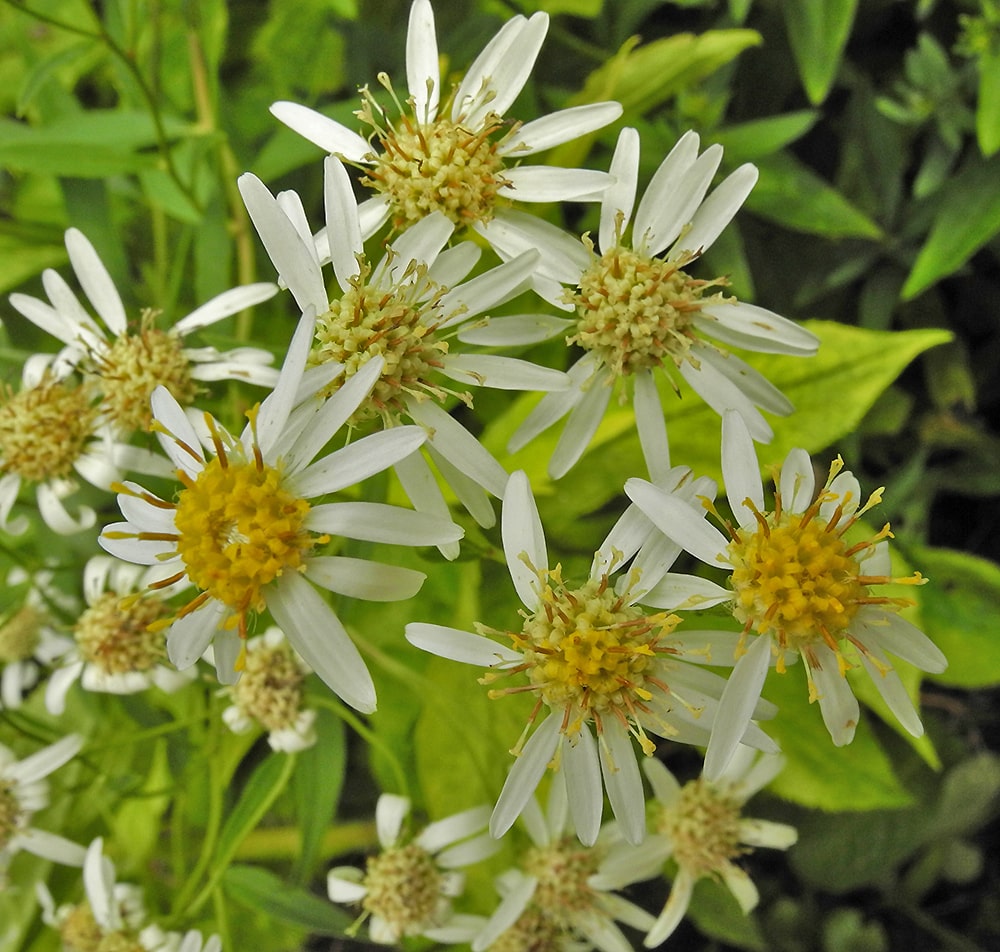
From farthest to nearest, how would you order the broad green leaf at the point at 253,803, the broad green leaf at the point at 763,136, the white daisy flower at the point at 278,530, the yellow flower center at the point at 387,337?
the broad green leaf at the point at 763,136, the broad green leaf at the point at 253,803, the yellow flower center at the point at 387,337, the white daisy flower at the point at 278,530

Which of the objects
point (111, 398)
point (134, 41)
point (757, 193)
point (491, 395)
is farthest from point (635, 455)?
point (134, 41)

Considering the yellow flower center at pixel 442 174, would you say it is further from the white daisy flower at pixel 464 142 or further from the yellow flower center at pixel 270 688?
the yellow flower center at pixel 270 688

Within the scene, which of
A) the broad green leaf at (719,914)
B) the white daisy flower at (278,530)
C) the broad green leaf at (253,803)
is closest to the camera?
the white daisy flower at (278,530)

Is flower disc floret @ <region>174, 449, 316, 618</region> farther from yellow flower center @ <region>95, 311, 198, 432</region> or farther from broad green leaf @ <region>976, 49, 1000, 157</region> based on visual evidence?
broad green leaf @ <region>976, 49, 1000, 157</region>

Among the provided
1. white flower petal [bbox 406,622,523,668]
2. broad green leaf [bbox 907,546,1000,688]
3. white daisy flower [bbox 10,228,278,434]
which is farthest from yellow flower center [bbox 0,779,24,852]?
broad green leaf [bbox 907,546,1000,688]

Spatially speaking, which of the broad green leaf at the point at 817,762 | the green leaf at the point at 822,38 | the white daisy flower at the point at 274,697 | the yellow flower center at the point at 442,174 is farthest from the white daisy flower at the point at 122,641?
the green leaf at the point at 822,38

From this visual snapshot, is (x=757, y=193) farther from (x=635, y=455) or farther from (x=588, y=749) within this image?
(x=588, y=749)

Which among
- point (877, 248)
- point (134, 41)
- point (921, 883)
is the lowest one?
point (921, 883)
